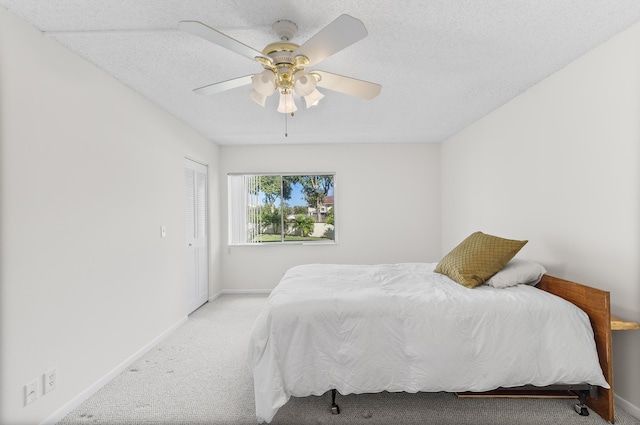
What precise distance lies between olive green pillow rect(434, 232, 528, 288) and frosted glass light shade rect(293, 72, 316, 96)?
177 cm

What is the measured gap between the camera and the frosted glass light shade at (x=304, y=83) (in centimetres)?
197

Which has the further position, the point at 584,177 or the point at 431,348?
the point at 584,177

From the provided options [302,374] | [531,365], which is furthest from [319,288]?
[531,365]

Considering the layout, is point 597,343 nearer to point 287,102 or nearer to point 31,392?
point 287,102

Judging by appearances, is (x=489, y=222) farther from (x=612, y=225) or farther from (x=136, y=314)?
(x=136, y=314)

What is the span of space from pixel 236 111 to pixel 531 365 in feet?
11.0

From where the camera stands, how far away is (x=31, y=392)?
1.92m

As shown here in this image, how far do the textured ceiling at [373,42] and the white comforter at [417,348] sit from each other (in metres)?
1.69

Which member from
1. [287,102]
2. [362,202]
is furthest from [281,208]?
[287,102]

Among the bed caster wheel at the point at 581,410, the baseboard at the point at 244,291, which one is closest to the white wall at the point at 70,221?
the baseboard at the point at 244,291

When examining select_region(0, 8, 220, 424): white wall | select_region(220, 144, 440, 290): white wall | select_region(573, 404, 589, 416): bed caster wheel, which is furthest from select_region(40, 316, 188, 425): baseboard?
select_region(573, 404, 589, 416): bed caster wheel

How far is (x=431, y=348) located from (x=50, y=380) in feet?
7.56

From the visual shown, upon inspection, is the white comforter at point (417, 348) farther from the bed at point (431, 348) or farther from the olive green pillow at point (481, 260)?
the olive green pillow at point (481, 260)

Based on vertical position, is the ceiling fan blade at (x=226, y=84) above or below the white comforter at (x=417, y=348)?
above
